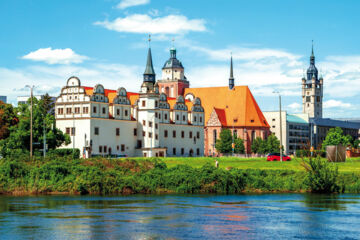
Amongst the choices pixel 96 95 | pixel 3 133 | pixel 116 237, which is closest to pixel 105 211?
pixel 116 237

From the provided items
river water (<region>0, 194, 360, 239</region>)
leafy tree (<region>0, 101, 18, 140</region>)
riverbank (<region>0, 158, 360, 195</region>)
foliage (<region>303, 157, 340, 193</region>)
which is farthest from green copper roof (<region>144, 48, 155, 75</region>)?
river water (<region>0, 194, 360, 239</region>)

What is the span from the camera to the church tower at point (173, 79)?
167625 mm

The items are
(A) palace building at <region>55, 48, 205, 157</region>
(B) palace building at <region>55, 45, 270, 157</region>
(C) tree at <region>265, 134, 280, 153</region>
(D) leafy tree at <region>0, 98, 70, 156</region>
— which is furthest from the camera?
(C) tree at <region>265, 134, 280, 153</region>

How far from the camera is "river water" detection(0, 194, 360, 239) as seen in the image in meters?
34.6

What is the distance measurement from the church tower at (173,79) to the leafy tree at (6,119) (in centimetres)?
6836

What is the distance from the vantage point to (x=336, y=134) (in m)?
176

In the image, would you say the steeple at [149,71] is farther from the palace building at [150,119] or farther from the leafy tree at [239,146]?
the leafy tree at [239,146]

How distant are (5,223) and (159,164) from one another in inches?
1008

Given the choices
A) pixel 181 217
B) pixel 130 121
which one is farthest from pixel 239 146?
pixel 181 217

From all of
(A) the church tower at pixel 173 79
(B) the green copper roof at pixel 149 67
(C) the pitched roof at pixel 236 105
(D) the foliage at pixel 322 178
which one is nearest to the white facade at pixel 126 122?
(B) the green copper roof at pixel 149 67

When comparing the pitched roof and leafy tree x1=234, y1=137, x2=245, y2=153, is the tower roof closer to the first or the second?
the pitched roof

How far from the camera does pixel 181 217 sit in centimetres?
4053

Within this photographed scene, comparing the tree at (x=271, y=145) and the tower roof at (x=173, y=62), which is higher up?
the tower roof at (x=173, y=62)

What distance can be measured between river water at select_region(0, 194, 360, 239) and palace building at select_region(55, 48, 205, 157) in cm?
5449
